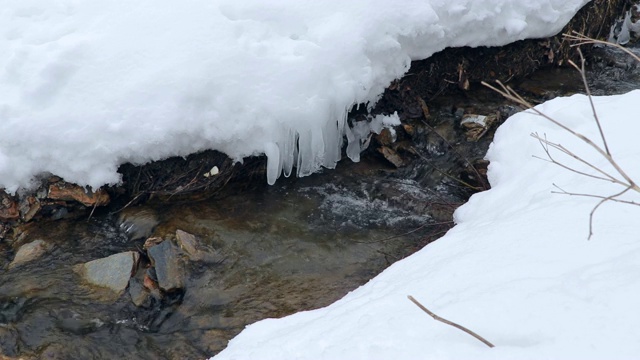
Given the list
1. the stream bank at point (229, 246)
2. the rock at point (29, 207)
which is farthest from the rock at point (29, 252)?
the rock at point (29, 207)

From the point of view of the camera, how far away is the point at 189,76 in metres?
3.91

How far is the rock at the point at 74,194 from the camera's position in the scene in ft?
12.6

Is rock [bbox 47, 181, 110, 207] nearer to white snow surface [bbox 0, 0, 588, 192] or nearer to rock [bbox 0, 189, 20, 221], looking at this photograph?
white snow surface [bbox 0, 0, 588, 192]

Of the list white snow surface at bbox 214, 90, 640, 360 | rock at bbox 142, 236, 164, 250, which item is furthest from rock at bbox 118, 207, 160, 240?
white snow surface at bbox 214, 90, 640, 360

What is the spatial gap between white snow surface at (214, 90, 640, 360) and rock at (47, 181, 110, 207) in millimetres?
1854

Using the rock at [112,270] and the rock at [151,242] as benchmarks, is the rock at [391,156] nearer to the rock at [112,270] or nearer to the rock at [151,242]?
the rock at [151,242]

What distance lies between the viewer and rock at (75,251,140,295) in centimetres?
346

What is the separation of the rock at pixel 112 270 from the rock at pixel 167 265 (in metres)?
0.14

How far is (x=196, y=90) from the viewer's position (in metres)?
3.89

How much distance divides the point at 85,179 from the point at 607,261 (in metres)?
3.35

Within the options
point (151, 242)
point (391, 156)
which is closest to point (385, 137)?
point (391, 156)

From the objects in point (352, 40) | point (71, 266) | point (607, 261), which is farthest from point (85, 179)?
point (607, 261)

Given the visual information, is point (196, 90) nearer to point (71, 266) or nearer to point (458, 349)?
point (71, 266)

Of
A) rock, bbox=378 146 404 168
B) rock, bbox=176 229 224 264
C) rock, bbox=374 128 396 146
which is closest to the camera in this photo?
rock, bbox=176 229 224 264
